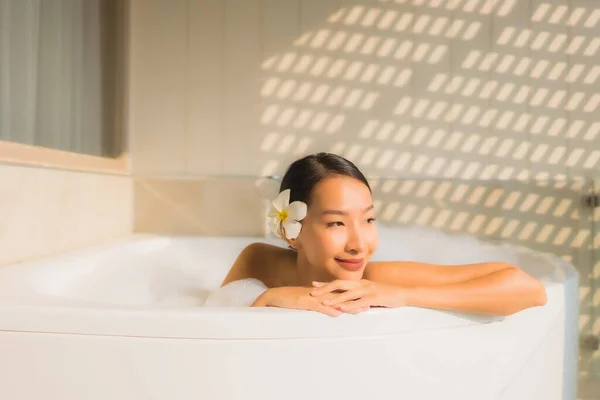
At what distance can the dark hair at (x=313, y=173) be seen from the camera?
115 cm

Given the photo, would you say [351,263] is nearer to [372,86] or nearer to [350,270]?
[350,270]

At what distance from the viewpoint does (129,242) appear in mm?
1698

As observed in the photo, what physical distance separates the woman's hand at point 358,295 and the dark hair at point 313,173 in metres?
0.36

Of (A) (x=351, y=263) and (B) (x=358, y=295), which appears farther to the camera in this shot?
(A) (x=351, y=263)

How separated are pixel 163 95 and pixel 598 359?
1.88 metres

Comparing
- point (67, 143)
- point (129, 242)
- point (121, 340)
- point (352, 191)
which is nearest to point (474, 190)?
point (352, 191)

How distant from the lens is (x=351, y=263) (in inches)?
41.8

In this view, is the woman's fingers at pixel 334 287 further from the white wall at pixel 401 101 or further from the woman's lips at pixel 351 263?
the white wall at pixel 401 101

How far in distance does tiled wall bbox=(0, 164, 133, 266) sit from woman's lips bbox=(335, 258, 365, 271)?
764mm

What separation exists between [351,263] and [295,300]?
296mm

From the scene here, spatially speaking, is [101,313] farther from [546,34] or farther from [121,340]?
[546,34]

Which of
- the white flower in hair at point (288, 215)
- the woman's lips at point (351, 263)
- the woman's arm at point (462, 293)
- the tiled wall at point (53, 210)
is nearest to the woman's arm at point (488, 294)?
the woman's arm at point (462, 293)

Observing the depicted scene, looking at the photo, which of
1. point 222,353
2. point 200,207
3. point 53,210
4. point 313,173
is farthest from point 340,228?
point 200,207

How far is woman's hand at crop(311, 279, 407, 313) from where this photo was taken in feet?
2.51
